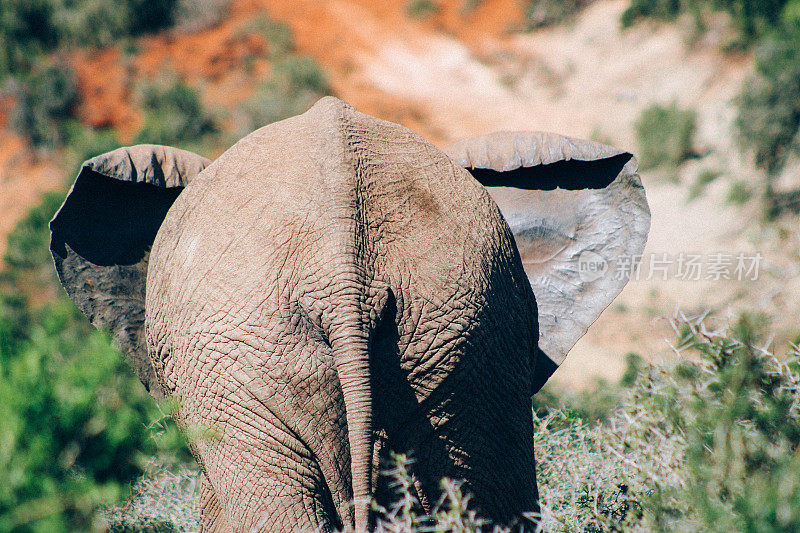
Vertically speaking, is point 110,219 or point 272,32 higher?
point 272,32

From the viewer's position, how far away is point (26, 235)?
29.9ft

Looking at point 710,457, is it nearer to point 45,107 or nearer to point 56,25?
point 45,107

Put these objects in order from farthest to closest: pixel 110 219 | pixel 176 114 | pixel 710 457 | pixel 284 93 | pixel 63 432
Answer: pixel 284 93, pixel 176 114, pixel 110 219, pixel 710 457, pixel 63 432

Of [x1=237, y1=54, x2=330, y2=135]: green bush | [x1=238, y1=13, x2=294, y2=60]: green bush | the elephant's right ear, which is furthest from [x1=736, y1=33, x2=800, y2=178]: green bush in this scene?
[x1=238, y1=13, x2=294, y2=60]: green bush

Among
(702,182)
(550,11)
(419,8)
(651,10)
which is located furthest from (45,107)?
(550,11)

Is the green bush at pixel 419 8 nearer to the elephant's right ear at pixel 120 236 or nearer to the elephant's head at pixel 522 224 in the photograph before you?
the elephant's head at pixel 522 224

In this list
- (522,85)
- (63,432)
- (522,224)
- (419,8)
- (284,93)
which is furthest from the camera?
(419,8)

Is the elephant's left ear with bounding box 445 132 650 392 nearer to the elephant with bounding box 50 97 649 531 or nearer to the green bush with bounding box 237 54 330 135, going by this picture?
the elephant with bounding box 50 97 649 531

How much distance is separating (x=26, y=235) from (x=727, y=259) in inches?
383

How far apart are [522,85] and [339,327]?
1675 cm

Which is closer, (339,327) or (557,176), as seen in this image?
(339,327)

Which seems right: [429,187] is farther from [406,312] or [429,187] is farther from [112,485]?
[112,485]

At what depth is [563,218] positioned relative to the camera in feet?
9.16

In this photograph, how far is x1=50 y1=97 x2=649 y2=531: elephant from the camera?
70.2 inches
